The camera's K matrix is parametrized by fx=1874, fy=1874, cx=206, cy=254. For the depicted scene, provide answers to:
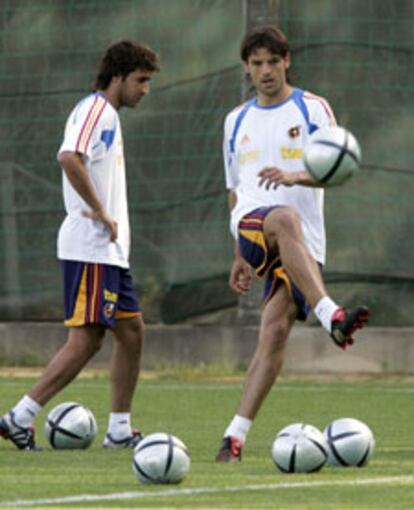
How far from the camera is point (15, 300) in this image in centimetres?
1769

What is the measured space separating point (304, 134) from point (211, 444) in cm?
196

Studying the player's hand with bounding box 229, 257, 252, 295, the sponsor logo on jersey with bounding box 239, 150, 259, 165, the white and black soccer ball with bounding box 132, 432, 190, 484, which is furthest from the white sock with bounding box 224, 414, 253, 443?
the sponsor logo on jersey with bounding box 239, 150, 259, 165

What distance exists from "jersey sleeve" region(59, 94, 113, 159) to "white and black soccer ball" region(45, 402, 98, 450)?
135 centimetres

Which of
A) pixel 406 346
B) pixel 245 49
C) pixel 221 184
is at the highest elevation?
pixel 245 49

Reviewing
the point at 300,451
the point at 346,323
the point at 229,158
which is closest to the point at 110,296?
the point at 229,158

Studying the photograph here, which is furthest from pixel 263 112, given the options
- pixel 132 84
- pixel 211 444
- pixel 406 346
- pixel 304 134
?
pixel 406 346

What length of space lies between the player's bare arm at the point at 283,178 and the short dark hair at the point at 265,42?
70cm

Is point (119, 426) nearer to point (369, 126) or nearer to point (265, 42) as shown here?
point (265, 42)

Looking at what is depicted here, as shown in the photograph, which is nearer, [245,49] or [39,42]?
[245,49]

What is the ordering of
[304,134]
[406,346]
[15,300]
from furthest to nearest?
[15,300]
[406,346]
[304,134]

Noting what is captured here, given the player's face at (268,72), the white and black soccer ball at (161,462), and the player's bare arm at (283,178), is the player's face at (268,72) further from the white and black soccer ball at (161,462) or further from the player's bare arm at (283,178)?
the white and black soccer ball at (161,462)

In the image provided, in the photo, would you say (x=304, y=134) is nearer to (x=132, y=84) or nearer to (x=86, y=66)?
(x=132, y=84)

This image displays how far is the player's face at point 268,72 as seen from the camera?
912 centimetres

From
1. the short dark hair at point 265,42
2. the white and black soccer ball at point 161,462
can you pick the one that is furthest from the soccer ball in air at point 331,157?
the white and black soccer ball at point 161,462
